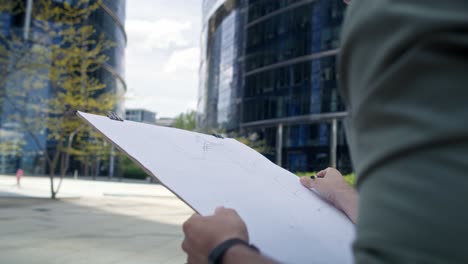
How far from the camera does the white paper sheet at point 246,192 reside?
1098 millimetres

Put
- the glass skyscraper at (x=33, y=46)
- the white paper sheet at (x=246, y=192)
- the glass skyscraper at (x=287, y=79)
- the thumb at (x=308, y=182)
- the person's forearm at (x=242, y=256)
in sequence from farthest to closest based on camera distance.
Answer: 1. the glass skyscraper at (x=287, y=79)
2. the glass skyscraper at (x=33, y=46)
3. the thumb at (x=308, y=182)
4. the white paper sheet at (x=246, y=192)
5. the person's forearm at (x=242, y=256)

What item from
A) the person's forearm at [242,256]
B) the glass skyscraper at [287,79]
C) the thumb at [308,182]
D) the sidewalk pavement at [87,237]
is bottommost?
the sidewalk pavement at [87,237]

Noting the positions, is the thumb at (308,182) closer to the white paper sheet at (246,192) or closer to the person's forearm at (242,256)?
the white paper sheet at (246,192)

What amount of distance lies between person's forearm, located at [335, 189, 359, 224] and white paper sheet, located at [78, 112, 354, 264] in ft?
0.07

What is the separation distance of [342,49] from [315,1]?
124ft

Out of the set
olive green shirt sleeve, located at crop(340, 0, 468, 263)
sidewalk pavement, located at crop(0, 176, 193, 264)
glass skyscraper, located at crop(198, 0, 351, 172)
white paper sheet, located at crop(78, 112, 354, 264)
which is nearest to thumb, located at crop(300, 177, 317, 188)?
white paper sheet, located at crop(78, 112, 354, 264)

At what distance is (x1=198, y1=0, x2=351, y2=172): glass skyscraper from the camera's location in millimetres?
35047

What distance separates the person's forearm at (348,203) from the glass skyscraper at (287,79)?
30.2 metres

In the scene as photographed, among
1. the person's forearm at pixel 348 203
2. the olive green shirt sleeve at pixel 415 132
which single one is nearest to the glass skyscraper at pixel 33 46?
the person's forearm at pixel 348 203

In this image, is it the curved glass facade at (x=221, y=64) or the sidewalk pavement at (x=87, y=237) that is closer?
the sidewalk pavement at (x=87, y=237)

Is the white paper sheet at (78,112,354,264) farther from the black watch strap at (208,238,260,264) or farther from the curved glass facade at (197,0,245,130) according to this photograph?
the curved glass facade at (197,0,245,130)

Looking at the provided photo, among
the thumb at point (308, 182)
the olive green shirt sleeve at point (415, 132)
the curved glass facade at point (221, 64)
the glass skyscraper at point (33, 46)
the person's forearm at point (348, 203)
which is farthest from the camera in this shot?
the curved glass facade at point (221, 64)

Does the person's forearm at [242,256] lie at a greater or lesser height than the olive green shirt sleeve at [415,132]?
lesser

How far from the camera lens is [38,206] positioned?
10.6 meters
